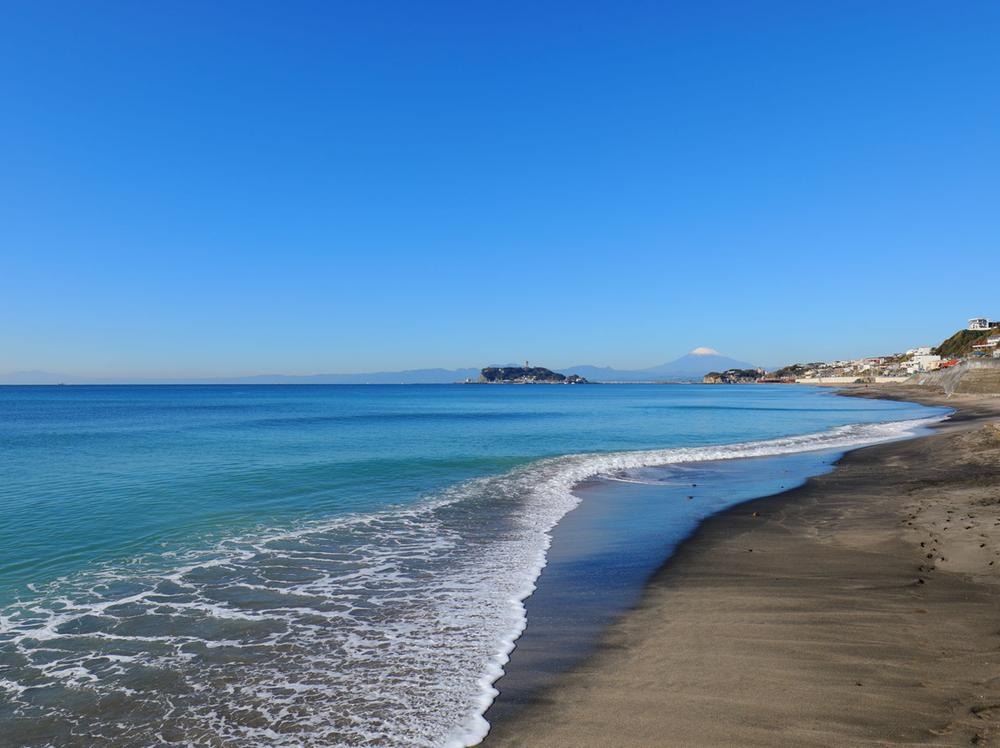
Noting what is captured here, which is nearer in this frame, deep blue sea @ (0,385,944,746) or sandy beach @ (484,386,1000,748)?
sandy beach @ (484,386,1000,748)

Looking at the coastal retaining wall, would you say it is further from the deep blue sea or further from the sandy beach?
the sandy beach

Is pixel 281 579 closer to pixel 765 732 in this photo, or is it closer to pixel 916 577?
pixel 765 732

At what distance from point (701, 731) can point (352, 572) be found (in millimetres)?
6651

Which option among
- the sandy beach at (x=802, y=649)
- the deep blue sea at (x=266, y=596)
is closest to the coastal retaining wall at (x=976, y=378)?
the deep blue sea at (x=266, y=596)

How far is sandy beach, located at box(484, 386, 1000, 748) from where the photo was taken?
4727mm

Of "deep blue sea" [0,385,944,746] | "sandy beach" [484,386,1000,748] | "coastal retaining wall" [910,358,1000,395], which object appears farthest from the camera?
"coastal retaining wall" [910,358,1000,395]

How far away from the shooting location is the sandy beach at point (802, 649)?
15.5 ft

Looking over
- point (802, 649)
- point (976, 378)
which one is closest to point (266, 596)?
point (802, 649)

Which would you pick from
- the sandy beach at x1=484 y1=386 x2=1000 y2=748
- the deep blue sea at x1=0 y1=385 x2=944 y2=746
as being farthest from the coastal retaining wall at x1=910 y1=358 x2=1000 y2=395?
the sandy beach at x1=484 y1=386 x2=1000 y2=748

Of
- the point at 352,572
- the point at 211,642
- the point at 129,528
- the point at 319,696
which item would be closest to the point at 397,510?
the point at 352,572

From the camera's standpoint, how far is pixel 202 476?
2031 cm

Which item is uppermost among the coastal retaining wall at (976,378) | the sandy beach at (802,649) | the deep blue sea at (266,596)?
the coastal retaining wall at (976,378)

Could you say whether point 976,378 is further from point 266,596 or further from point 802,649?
point 266,596

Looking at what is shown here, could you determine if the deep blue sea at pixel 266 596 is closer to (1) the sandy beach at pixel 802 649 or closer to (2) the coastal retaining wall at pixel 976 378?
(1) the sandy beach at pixel 802 649
